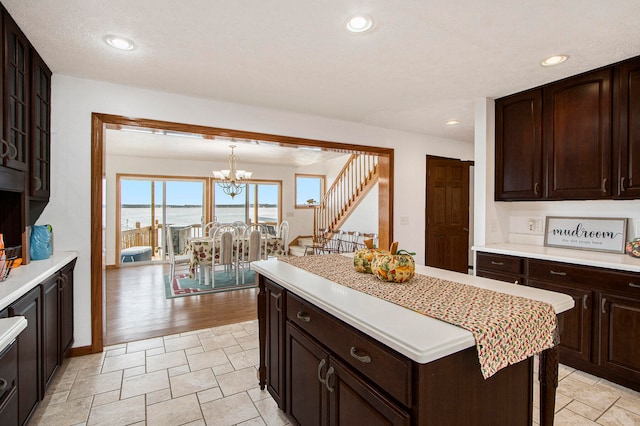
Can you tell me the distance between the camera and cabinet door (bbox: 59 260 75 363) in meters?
2.42

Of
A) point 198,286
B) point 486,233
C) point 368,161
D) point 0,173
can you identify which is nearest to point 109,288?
point 198,286

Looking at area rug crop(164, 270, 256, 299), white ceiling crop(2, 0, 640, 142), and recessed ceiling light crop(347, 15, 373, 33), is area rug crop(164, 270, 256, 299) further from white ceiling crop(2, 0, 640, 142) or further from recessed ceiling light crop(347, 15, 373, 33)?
recessed ceiling light crop(347, 15, 373, 33)

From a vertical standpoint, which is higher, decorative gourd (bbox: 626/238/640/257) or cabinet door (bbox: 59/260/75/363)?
decorative gourd (bbox: 626/238/640/257)

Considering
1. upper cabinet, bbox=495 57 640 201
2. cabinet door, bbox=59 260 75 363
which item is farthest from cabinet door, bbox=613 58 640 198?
cabinet door, bbox=59 260 75 363

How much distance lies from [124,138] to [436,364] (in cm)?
583

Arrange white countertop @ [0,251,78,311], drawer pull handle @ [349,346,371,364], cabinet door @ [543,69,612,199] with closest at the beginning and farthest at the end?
drawer pull handle @ [349,346,371,364]
white countertop @ [0,251,78,311]
cabinet door @ [543,69,612,199]

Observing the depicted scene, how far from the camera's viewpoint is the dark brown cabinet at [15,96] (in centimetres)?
189

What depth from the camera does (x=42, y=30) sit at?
207 cm

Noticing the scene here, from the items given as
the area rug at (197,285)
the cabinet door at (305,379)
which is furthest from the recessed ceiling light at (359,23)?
the area rug at (197,285)

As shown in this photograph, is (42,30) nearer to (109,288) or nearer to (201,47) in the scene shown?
(201,47)

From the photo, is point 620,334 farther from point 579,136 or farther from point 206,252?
point 206,252

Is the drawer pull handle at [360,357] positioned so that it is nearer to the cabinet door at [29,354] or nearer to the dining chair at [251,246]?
the cabinet door at [29,354]

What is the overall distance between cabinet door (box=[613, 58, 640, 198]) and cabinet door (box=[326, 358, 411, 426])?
259 centimetres

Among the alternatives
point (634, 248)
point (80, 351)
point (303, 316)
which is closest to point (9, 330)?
Answer: point (303, 316)
